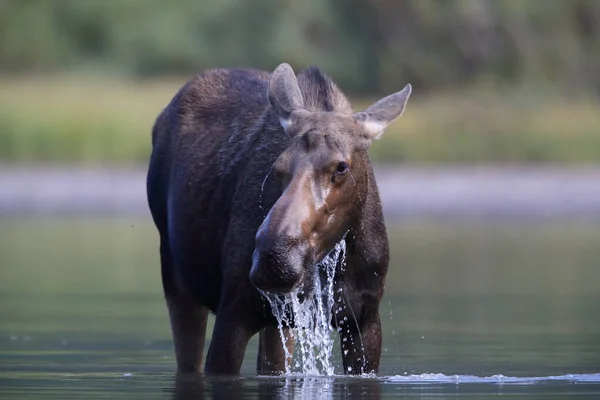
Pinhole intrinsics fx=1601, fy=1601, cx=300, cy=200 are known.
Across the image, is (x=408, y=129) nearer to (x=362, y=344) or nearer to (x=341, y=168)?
(x=362, y=344)

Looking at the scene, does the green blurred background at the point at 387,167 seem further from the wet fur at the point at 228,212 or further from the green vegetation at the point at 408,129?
the wet fur at the point at 228,212

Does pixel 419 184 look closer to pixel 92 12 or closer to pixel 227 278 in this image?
pixel 92 12

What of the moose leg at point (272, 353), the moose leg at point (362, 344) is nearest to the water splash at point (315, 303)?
the moose leg at point (362, 344)

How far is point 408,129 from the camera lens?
33.0 m

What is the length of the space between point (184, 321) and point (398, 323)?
10.0ft

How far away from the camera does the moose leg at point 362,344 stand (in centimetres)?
856

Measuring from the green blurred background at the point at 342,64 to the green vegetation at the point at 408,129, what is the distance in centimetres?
4

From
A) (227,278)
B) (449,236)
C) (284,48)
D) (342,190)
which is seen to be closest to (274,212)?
(342,190)

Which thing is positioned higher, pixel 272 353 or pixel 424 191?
pixel 424 191

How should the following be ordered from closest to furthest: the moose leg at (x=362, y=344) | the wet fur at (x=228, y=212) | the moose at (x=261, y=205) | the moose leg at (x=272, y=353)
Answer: the moose at (x=261, y=205) < the wet fur at (x=228, y=212) < the moose leg at (x=362, y=344) < the moose leg at (x=272, y=353)

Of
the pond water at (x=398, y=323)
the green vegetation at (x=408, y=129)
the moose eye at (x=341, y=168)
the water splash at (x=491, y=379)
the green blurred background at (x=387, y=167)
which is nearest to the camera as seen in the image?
the moose eye at (x=341, y=168)

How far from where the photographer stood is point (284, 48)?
40.0 metres

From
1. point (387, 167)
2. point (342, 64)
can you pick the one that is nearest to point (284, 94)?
point (387, 167)

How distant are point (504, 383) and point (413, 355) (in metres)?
1.84
